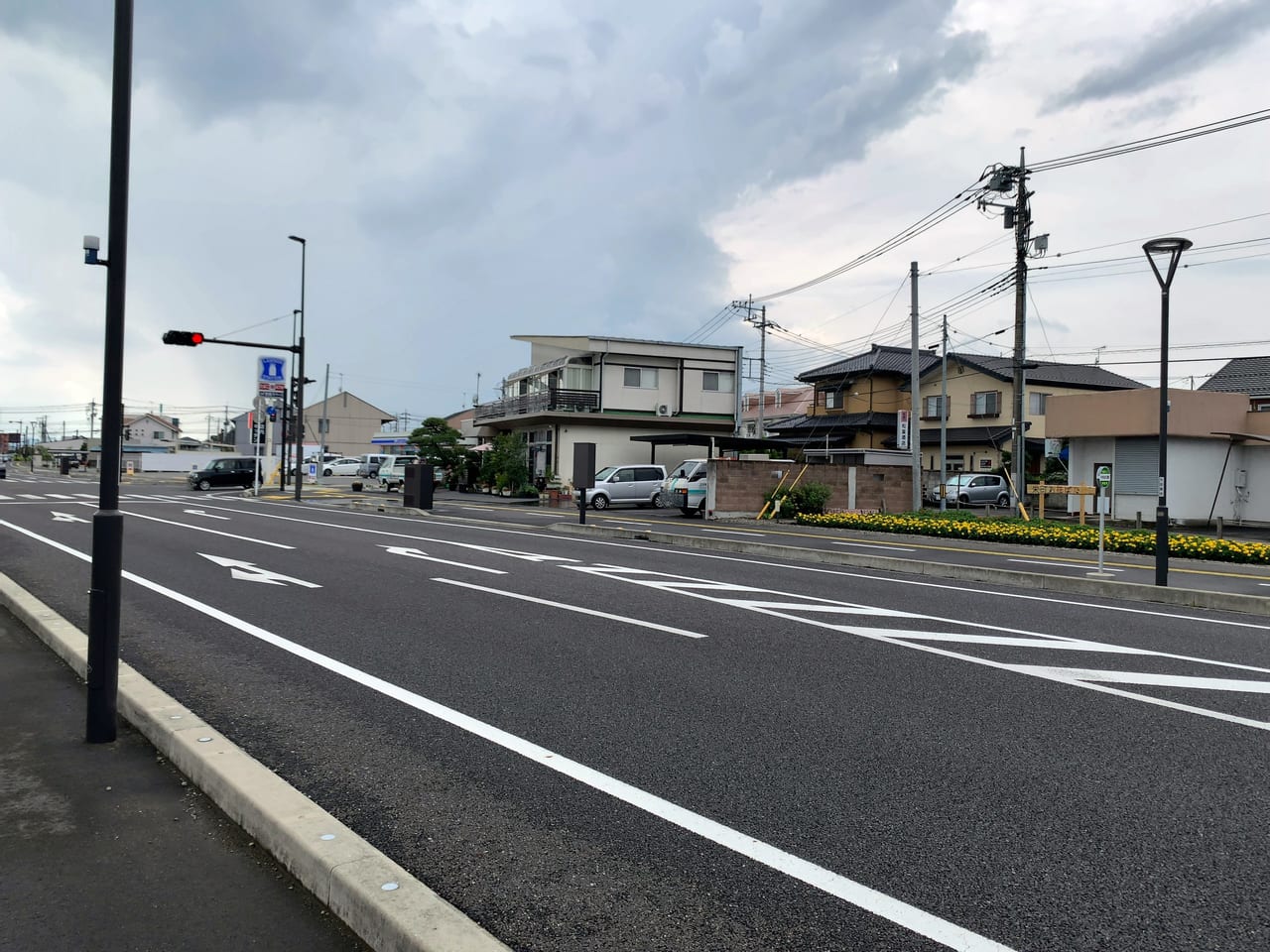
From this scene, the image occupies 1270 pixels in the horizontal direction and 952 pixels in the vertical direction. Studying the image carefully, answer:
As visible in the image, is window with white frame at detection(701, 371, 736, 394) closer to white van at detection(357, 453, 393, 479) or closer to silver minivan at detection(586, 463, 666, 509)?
silver minivan at detection(586, 463, 666, 509)

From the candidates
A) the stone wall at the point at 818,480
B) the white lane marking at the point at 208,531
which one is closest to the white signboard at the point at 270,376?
the white lane marking at the point at 208,531

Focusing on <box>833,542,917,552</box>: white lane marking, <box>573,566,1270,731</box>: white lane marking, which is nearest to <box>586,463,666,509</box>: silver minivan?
<box>833,542,917,552</box>: white lane marking

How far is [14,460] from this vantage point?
115 meters

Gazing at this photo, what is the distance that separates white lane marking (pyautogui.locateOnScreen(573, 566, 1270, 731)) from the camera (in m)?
6.05

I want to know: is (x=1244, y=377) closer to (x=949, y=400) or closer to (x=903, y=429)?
(x=949, y=400)

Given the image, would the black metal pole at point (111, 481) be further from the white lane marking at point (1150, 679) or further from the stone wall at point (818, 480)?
the stone wall at point (818, 480)

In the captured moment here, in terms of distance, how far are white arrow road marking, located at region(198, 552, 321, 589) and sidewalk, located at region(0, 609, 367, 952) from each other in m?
6.22

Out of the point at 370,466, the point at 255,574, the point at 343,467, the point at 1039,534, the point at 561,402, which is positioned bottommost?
the point at 255,574

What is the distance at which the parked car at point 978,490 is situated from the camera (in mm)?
36594

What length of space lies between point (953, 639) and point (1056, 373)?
47137 mm

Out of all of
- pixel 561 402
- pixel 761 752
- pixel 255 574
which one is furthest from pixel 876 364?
pixel 761 752

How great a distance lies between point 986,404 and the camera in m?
47.8

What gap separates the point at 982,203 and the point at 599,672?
93.7ft

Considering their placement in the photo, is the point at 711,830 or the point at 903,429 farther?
the point at 903,429
